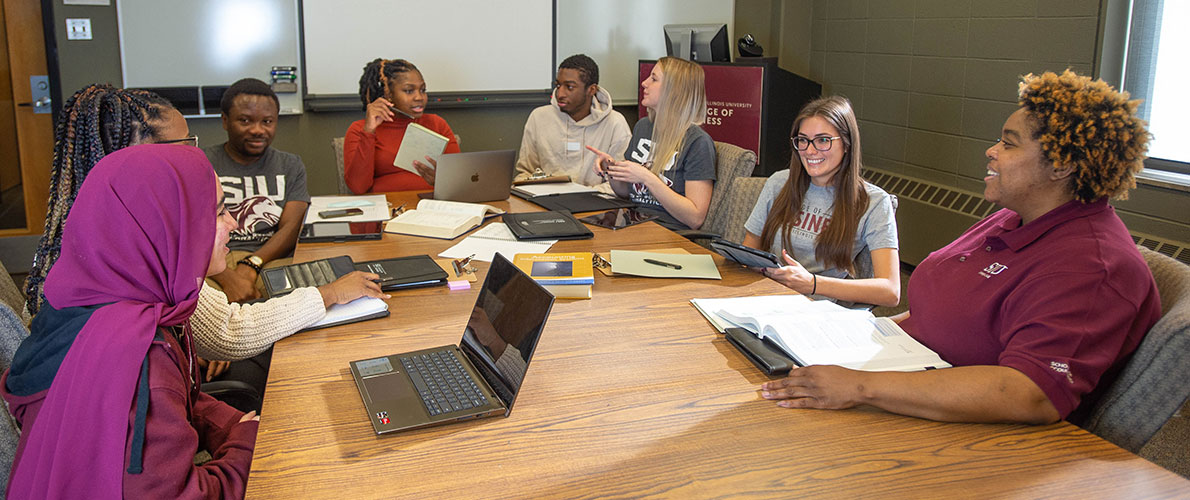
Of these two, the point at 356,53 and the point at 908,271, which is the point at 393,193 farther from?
the point at 908,271

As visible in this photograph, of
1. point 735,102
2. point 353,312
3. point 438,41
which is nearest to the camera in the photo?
point 353,312

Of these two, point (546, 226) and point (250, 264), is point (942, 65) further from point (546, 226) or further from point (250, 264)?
point (250, 264)

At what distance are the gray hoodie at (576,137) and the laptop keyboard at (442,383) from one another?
98.3 inches

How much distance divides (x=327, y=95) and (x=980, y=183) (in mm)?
3509

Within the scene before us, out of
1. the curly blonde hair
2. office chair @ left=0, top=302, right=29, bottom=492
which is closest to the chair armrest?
office chair @ left=0, top=302, right=29, bottom=492

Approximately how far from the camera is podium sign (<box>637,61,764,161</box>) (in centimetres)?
471

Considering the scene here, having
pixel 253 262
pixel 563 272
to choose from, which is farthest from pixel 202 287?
pixel 253 262

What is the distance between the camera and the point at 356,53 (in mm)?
4777

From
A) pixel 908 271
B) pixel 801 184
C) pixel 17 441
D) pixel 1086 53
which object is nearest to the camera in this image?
pixel 17 441

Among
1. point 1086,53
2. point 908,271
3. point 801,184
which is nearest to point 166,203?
point 801,184

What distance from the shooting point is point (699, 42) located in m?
5.06

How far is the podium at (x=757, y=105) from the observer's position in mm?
4703

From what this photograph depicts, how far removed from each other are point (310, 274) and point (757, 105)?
317 centimetres

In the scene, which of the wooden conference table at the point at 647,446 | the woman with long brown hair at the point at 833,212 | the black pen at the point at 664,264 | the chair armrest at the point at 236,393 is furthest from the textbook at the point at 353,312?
the woman with long brown hair at the point at 833,212
